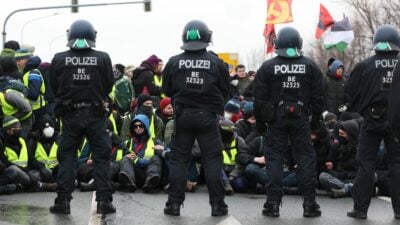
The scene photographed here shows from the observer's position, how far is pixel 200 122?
8.76 m

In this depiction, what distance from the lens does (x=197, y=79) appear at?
28.6 ft

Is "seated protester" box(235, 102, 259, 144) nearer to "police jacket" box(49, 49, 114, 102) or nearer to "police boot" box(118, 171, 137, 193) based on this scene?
"police boot" box(118, 171, 137, 193)

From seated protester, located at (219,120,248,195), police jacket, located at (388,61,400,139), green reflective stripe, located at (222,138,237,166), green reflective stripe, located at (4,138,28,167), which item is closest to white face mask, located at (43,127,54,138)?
green reflective stripe, located at (4,138,28,167)

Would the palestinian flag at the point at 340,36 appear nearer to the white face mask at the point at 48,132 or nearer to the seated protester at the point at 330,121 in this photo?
the seated protester at the point at 330,121

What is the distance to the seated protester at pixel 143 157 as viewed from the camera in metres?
11.1

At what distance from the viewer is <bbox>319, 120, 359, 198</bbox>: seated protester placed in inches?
444

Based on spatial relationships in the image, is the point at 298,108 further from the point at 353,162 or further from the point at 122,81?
the point at 122,81

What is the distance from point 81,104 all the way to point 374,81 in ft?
10.9

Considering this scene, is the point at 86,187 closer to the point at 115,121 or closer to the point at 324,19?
the point at 115,121

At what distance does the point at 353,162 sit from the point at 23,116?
5016 millimetres

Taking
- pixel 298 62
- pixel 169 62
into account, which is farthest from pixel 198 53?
pixel 298 62

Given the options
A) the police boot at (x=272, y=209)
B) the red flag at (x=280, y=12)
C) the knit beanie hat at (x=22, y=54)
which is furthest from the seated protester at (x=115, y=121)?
the red flag at (x=280, y=12)

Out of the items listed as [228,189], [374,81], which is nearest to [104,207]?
[228,189]

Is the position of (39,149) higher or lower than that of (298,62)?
lower
